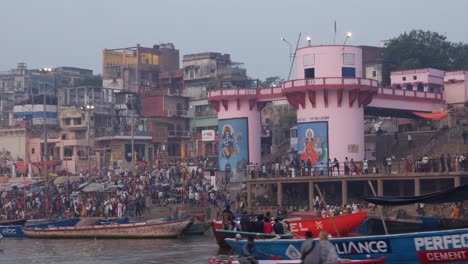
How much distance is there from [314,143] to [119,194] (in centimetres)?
1107

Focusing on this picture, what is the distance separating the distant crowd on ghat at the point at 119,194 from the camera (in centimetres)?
4628

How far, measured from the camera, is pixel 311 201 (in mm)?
42562

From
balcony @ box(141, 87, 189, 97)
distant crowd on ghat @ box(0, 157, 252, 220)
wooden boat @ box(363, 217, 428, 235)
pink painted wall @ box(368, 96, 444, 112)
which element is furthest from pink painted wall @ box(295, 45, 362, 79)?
balcony @ box(141, 87, 189, 97)

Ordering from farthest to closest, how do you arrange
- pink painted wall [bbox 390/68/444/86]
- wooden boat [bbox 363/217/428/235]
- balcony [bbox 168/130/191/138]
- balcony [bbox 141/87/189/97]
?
1. balcony [bbox 141/87/189/97]
2. balcony [bbox 168/130/191/138]
3. pink painted wall [bbox 390/68/444/86]
4. wooden boat [bbox 363/217/428/235]

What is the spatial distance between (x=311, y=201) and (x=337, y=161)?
3167mm

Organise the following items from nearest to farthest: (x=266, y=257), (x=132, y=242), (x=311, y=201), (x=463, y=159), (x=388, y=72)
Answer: (x=266, y=257) < (x=132, y=242) < (x=463, y=159) < (x=311, y=201) < (x=388, y=72)

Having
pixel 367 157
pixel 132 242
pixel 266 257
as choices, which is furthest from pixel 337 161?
pixel 266 257

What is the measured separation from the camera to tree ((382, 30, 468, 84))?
2817 inches

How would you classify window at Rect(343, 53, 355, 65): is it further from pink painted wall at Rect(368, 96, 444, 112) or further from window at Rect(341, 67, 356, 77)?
pink painted wall at Rect(368, 96, 444, 112)

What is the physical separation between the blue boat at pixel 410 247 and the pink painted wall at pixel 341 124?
2557 centimetres

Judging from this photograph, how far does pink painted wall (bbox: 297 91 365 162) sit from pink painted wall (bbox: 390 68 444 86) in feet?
49.0

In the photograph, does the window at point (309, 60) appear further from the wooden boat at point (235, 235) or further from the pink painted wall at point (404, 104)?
the wooden boat at point (235, 235)

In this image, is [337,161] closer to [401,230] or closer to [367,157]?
[367,157]

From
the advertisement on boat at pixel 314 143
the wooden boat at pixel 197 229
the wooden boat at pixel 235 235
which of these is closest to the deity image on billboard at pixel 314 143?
the advertisement on boat at pixel 314 143
